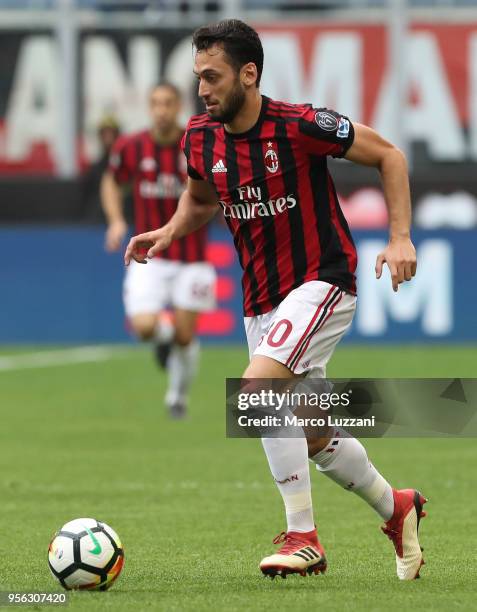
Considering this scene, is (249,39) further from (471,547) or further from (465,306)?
(465,306)

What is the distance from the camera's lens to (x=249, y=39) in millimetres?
5824

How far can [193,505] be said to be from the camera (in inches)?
306

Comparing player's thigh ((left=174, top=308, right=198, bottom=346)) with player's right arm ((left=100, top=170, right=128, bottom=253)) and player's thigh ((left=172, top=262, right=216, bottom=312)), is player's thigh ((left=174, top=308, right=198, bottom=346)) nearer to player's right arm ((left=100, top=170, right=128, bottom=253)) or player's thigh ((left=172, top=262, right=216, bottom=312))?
player's thigh ((left=172, top=262, right=216, bottom=312))

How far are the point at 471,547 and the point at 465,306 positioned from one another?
11376 mm

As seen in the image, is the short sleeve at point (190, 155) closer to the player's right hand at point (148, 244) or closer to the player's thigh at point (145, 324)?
the player's right hand at point (148, 244)

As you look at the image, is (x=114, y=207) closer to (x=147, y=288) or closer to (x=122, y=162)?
(x=122, y=162)

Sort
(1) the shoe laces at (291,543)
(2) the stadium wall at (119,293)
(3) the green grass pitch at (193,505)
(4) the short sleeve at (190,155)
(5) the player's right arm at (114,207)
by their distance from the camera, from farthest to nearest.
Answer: (2) the stadium wall at (119,293) < (5) the player's right arm at (114,207) < (4) the short sleeve at (190,155) < (1) the shoe laces at (291,543) < (3) the green grass pitch at (193,505)

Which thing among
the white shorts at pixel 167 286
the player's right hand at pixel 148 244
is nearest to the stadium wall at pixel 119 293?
the white shorts at pixel 167 286

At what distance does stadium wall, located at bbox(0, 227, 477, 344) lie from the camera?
57.2ft

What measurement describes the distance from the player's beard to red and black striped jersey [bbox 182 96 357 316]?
0.14 m

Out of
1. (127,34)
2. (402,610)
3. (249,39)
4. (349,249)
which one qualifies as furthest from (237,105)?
(127,34)

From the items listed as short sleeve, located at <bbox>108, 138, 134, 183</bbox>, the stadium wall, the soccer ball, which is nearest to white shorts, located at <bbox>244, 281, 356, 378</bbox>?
the soccer ball

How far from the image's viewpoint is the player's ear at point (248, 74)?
5824mm

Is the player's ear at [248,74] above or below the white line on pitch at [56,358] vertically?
above
